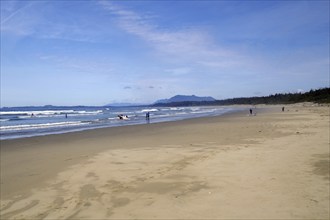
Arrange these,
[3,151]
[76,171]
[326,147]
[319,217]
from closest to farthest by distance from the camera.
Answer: [319,217], [76,171], [326,147], [3,151]

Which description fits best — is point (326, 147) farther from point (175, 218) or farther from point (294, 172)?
point (175, 218)

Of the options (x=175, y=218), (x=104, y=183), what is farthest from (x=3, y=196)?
(x=175, y=218)

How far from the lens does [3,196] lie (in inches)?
306

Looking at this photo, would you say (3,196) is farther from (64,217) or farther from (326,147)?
(326,147)

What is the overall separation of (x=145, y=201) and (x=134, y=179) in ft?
6.60

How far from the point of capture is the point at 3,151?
602 inches

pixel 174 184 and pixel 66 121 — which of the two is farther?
pixel 66 121

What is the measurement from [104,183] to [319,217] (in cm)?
513

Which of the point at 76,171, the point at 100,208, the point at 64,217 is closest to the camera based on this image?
the point at 64,217

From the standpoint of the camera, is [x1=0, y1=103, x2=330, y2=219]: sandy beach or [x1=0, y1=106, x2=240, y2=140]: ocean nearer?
[x1=0, y1=103, x2=330, y2=219]: sandy beach

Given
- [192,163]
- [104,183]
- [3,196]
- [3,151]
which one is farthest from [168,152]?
[3,151]

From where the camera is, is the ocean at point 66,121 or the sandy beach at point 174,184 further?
the ocean at point 66,121

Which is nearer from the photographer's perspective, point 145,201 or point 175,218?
point 175,218

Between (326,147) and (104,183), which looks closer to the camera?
(104,183)
